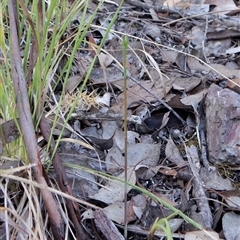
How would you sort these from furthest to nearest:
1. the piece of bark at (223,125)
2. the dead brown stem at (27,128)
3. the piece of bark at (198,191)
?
the piece of bark at (223,125) < the piece of bark at (198,191) < the dead brown stem at (27,128)

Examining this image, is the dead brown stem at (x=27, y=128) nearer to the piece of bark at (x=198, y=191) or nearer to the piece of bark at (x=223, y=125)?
the piece of bark at (x=198, y=191)

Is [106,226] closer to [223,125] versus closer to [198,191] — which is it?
[198,191]

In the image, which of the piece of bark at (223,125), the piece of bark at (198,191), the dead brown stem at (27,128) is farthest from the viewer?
the piece of bark at (223,125)

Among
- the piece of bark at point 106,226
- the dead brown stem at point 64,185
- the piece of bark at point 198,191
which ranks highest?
the dead brown stem at point 64,185

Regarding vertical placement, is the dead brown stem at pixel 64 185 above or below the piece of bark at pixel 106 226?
above

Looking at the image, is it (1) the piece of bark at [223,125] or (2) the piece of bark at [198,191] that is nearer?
(2) the piece of bark at [198,191]

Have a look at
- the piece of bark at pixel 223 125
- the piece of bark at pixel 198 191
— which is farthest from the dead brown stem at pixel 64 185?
the piece of bark at pixel 223 125

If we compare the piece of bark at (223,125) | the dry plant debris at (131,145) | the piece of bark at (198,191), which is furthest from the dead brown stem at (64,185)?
the piece of bark at (223,125)

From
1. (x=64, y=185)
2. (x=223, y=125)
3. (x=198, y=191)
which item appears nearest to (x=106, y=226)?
(x=64, y=185)

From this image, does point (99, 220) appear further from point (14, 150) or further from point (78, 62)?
point (78, 62)
